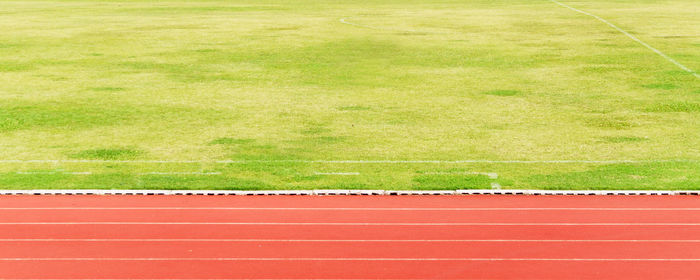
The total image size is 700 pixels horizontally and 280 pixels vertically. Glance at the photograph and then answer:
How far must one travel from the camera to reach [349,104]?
72.1 feet

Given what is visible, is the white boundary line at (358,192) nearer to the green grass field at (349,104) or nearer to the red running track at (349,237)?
the red running track at (349,237)

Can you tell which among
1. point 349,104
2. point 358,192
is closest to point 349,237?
point 358,192

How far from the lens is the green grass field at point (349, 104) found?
15523mm

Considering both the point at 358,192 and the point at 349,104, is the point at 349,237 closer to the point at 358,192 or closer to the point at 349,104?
the point at 358,192

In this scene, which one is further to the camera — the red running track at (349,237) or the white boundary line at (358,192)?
the white boundary line at (358,192)

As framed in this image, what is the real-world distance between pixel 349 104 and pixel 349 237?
9.92 m

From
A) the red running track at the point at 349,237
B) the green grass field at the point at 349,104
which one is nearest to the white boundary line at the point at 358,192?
the red running track at the point at 349,237

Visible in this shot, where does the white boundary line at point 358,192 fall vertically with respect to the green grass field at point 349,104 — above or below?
above

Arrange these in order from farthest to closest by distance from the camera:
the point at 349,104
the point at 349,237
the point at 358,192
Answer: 1. the point at 349,104
2. the point at 358,192
3. the point at 349,237

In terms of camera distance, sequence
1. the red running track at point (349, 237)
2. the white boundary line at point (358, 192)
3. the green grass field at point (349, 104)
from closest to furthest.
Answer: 1. the red running track at point (349, 237)
2. the white boundary line at point (358, 192)
3. the green grass field at point (349, 104)

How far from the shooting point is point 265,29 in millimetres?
37656

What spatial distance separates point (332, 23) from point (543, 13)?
10310 mm

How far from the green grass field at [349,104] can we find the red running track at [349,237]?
1002 millimetres

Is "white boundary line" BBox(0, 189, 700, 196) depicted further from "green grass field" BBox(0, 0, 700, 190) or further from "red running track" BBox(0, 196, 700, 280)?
"green grass field" BBox(0, 0, 700, 190)
